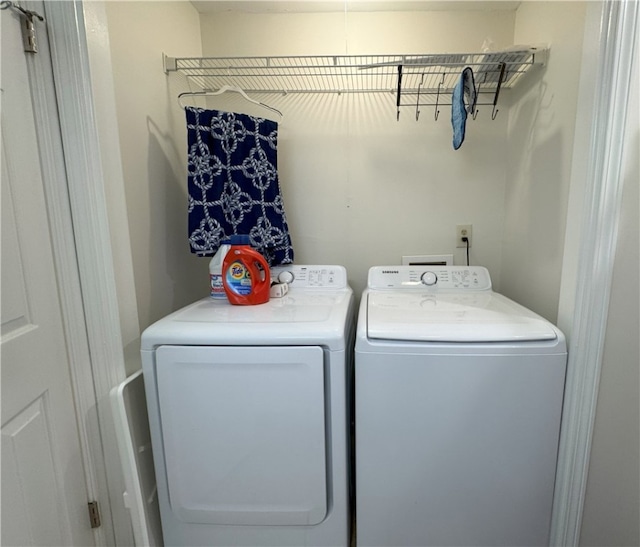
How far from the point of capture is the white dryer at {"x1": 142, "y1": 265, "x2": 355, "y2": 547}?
105 cm

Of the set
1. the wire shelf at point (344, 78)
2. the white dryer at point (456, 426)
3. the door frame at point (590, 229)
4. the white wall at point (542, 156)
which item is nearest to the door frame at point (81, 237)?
the wire shelf at point (344, 78)

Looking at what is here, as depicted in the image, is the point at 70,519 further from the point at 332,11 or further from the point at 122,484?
the point at 332,11

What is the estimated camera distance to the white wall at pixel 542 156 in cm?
123

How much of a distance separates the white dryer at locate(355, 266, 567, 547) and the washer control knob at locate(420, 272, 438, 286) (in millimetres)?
399

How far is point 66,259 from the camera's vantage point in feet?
3.49

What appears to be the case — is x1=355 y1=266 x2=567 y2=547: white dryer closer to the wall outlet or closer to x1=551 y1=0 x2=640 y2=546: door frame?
x1=551 y1=0 x2=640 y2=546: door frame

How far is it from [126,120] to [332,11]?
1.20m

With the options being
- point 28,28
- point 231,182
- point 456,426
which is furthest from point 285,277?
point 28,28

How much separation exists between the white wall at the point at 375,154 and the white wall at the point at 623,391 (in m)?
0.91

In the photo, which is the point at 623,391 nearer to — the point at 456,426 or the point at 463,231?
the point at 456,426

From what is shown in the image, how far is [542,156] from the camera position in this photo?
141 cm

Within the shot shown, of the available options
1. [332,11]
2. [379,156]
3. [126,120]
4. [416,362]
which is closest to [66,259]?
[126,120]

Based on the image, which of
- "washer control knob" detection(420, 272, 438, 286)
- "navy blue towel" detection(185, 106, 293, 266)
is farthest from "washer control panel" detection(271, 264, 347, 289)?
"washer control knob" detection(420, 272, 438, 286)

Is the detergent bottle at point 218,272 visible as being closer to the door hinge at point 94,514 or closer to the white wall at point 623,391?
the door hinge at point 94,514
